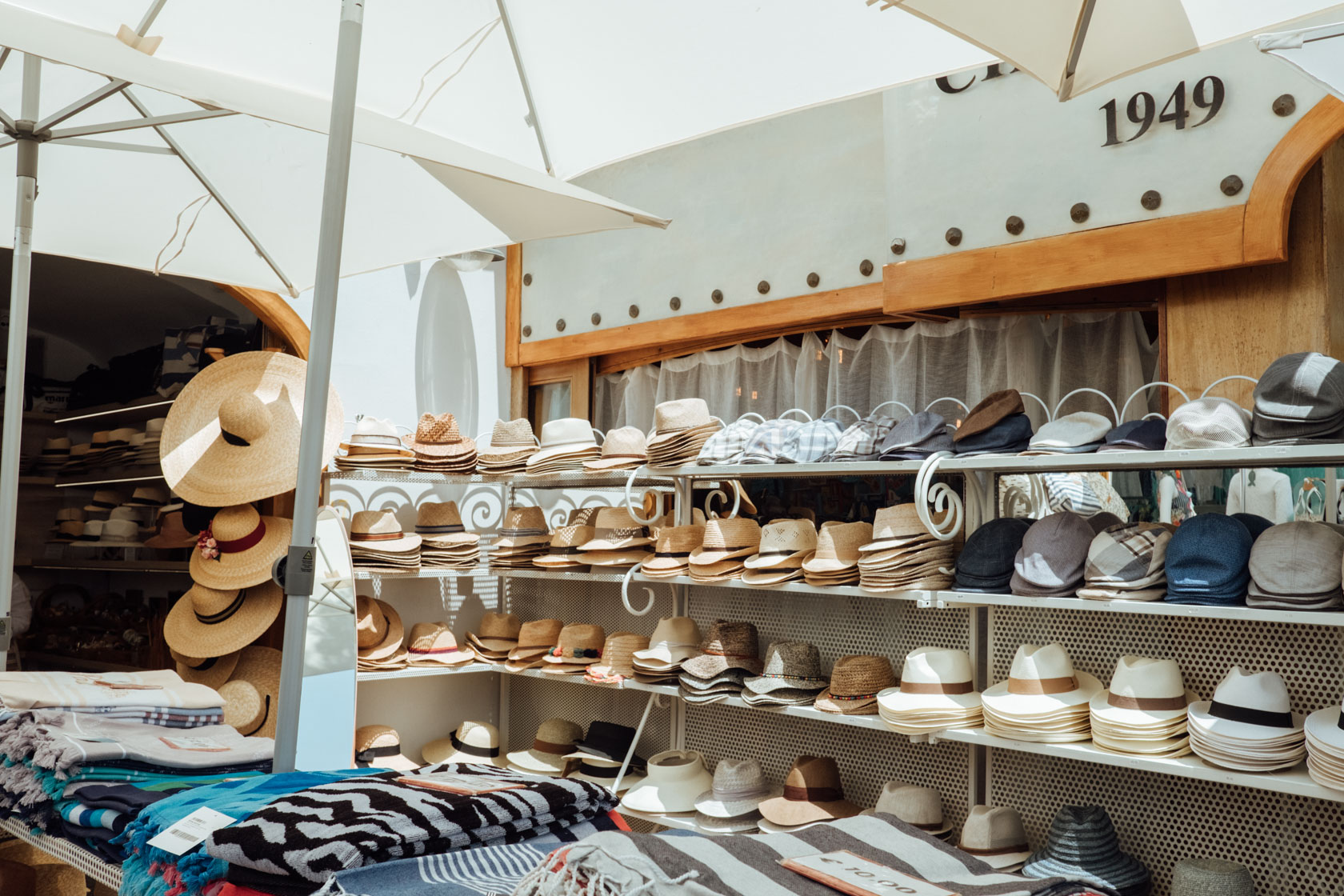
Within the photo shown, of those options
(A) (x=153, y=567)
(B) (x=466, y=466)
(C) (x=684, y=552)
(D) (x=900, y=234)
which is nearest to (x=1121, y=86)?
(D) (x=900, y=234)

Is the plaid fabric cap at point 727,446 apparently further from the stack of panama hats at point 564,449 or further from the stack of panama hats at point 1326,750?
the stack of panama hats at point 1326,750

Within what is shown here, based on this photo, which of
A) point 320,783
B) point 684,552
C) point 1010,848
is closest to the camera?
point 320,783

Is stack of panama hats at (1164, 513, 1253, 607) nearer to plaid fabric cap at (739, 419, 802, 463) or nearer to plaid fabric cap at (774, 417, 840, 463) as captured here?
plaid fabric cap at (774, 417, 840, 463)

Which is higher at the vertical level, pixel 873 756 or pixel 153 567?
pixel 153 567

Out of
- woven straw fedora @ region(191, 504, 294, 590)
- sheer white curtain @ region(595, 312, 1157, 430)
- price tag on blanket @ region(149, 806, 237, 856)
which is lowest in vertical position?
price tag on blanket @ region(149, 806, 237, 856)

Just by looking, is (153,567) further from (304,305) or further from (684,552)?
(684,552)

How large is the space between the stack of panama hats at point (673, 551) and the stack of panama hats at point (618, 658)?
0.31 meters

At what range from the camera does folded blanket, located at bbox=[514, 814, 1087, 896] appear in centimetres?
131

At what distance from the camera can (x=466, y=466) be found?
4.45 metres

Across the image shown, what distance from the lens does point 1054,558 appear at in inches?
107

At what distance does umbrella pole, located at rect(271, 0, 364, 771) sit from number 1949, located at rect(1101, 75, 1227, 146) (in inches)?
99.0

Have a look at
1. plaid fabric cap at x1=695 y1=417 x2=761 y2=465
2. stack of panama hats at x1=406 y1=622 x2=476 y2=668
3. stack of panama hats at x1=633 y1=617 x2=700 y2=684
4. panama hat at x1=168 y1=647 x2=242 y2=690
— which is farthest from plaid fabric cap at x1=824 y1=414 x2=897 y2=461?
panama hat at x1=168 y1=647 x2=242 y2=690

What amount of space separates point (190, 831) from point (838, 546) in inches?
82.9

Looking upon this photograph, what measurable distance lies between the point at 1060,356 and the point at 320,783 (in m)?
3.07
